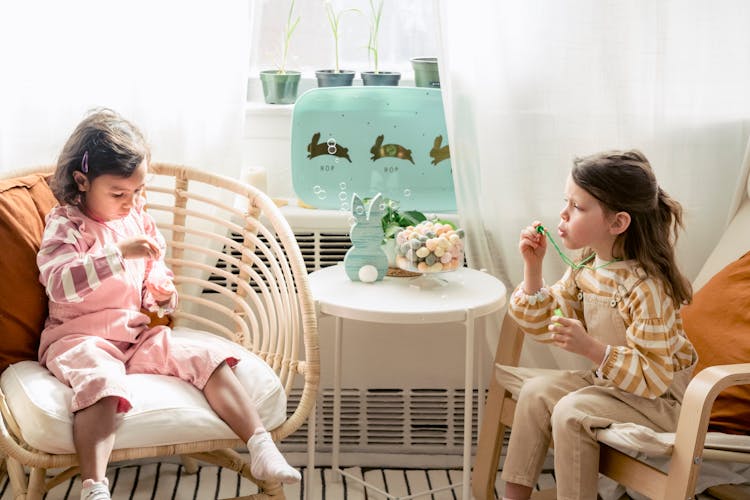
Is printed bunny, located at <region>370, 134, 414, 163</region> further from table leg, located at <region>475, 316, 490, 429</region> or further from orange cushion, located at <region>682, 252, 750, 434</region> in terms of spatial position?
orange cushion, located at <region>682, 252, 750, 434</region>

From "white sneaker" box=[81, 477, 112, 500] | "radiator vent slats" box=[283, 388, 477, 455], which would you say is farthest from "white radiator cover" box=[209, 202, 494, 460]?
"white sneaker" box=[81, 477, 112, 500]

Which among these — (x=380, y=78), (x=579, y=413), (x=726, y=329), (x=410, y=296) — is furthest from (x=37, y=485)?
(x=726, y=329)

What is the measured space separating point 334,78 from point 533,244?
2.95ft

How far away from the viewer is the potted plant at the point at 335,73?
2645 millimetres

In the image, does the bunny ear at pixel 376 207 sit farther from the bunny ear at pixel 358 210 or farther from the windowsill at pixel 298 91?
the windowsill at pixel 298 91

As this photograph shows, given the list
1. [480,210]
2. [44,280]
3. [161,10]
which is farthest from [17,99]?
[480,210]

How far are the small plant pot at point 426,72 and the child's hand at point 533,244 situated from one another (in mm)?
758

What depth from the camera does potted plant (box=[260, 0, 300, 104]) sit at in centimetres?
263

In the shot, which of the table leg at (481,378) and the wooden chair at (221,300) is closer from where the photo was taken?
the wooden chair at (221,300)

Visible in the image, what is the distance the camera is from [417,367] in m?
2.57

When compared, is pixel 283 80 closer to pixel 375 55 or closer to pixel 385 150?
pixel 375 55

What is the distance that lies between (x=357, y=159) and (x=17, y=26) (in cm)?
83

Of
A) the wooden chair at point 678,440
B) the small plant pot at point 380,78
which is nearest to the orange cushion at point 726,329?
the wooden chair at point 678,440

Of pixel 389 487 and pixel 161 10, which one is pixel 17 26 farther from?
pixel 389 487
